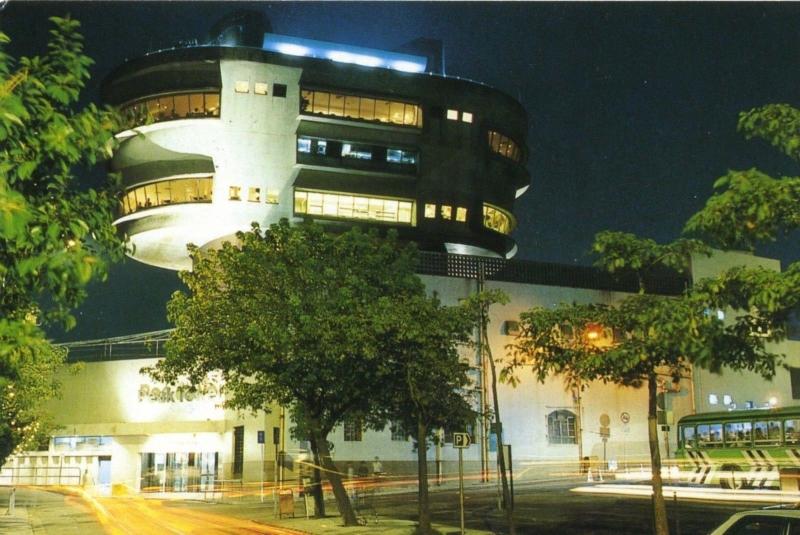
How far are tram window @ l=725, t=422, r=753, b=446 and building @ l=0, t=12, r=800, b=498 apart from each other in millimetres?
20377

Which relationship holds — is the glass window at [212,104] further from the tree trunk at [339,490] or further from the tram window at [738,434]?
the tram window at [738,434]

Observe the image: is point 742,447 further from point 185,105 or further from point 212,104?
point 185,105

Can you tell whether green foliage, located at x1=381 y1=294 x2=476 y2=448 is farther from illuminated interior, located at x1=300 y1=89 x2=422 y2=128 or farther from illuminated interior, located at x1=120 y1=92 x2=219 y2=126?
illuminated interior, located at x1=120 y1=92 x2=219 y2=126

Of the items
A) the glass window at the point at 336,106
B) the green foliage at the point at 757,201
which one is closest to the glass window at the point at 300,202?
the glass window at the point at 336,106

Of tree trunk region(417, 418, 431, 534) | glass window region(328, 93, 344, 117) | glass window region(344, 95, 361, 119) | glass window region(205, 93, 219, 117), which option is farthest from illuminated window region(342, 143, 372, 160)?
tree trunk region(417, 418, 431, 534)

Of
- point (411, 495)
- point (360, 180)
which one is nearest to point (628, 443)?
point (411, 495)

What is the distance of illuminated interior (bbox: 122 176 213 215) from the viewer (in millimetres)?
67312

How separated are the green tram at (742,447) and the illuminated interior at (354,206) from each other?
36.7 meters

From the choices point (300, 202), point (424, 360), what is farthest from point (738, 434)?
point (300, 202)

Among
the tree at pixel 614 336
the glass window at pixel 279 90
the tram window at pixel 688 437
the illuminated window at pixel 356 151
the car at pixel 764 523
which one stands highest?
the glass window at pixel 279 90

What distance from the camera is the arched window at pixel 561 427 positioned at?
57531 millimetres

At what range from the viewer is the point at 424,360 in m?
25.2

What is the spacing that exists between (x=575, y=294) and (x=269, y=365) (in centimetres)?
3868

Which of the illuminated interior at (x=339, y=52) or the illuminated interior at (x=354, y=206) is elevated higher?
the illuminated interior at (x=339, y=52)
